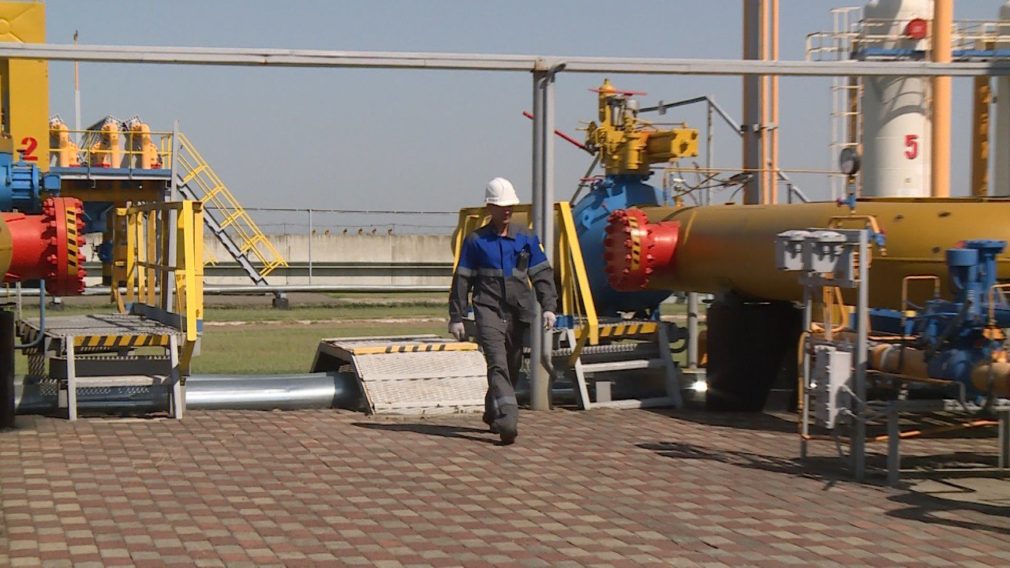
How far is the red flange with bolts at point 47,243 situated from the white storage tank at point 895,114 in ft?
55.5

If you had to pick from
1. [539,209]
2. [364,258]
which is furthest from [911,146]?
[364,258]

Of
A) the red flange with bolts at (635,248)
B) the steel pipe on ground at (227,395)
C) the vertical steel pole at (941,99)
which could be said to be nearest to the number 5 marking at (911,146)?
the vertical steel pole at (941,99)

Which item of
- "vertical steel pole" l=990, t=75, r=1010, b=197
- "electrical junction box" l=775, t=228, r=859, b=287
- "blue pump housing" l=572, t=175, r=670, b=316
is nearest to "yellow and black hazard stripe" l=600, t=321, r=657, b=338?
"blue pump housing" l=572, t=175, r=670, b=316

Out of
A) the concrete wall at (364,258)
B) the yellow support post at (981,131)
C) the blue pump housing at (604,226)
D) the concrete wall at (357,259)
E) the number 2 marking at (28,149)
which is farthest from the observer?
the concrete wall at (364,258)

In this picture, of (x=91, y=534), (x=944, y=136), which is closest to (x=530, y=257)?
(x=91, y=534)

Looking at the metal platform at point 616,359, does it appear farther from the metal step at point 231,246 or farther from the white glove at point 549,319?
the metal step at point 231,246

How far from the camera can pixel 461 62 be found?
1108 cm

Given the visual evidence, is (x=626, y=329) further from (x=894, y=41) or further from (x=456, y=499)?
(x=894, y=41)

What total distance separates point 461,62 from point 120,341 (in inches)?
135

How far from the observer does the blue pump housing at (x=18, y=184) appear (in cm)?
1050

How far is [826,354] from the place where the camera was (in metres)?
8.54

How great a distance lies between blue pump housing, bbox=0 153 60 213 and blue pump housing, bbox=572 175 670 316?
655 cm

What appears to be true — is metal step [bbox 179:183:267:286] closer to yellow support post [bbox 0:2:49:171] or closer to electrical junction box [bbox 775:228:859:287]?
yellow support post [bbox 0:2:49:171]

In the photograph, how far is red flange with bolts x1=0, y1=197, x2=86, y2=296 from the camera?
10.0 m
